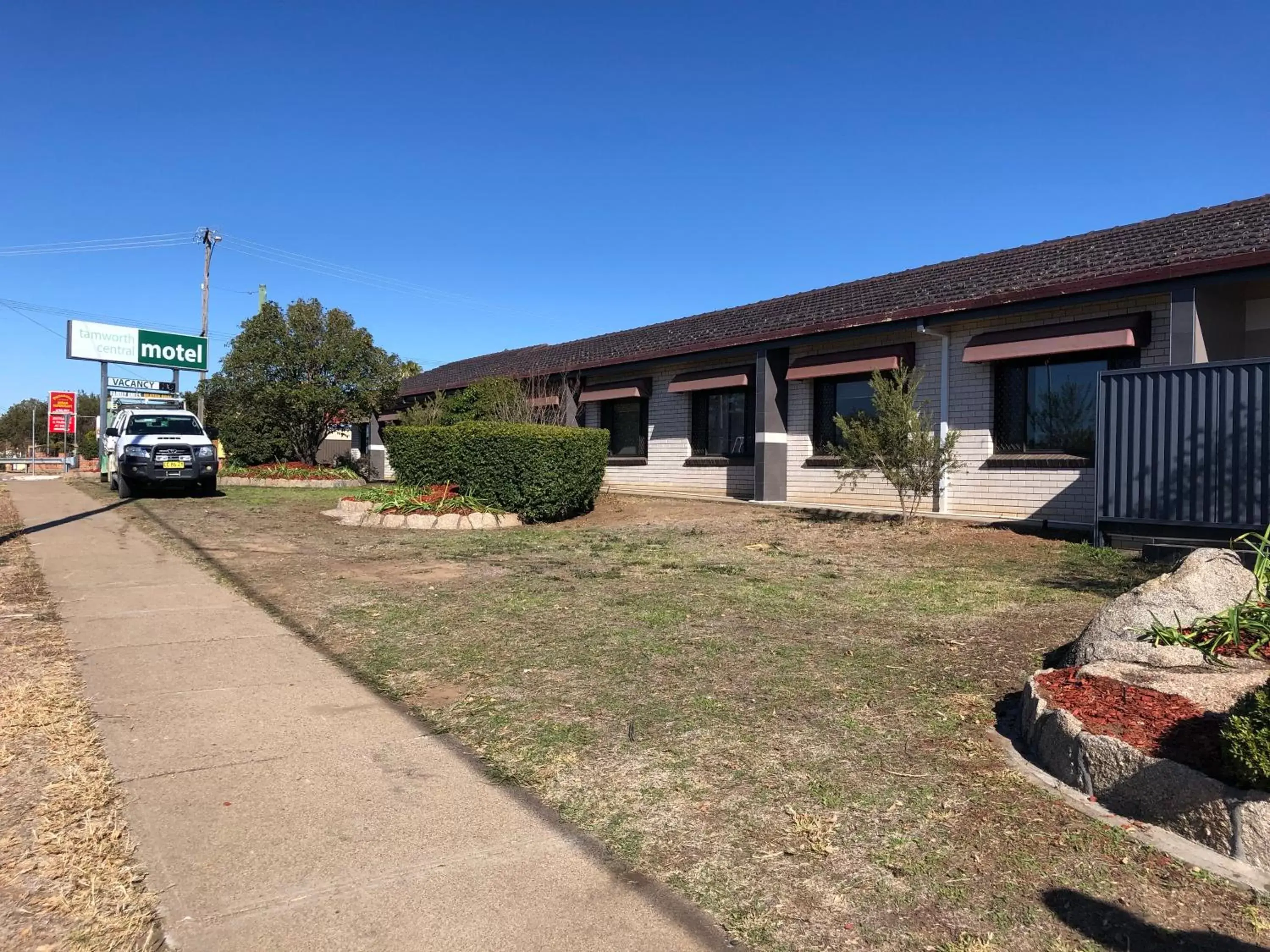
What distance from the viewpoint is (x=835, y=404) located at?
16.6 meters

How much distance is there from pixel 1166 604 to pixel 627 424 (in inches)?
697

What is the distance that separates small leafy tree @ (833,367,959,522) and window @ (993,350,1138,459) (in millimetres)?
1428

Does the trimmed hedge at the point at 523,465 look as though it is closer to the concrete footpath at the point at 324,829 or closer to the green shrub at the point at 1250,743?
the concrete footpath at the point at 324,829

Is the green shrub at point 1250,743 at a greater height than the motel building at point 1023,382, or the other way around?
the motel building at point 1023,382

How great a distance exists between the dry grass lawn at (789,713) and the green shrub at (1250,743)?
1.34ft

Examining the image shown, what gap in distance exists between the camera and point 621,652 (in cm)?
599

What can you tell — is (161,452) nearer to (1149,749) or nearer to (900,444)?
(900,444)

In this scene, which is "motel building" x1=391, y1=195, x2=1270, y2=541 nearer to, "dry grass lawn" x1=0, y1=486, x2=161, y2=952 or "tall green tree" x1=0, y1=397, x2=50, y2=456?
"dry grass lawn" x1=0, y1=486, x2=161, y2=952

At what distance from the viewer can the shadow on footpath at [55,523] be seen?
12.2m

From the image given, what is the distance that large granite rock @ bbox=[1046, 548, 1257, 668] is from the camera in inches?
197

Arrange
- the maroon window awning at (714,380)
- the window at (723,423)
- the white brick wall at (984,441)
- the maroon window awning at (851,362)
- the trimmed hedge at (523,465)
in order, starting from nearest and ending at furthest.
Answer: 1. the white brick wall at (984,441)
2. the trimmed hedge at (523,465)
3. the maroon window awning at (851,362)
4. the maroon window awning at (714,380)
5. the window at (723,423)

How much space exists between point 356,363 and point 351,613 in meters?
19.3

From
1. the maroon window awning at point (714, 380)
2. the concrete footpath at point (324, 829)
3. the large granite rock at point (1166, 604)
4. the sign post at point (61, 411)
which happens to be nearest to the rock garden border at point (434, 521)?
the maroon window awning at point (714, 380)

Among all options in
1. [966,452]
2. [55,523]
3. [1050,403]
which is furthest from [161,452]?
[1050,403]
